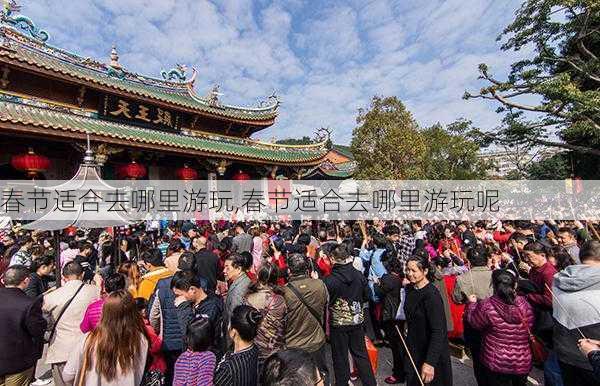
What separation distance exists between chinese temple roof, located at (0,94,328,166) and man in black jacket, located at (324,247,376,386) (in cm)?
741

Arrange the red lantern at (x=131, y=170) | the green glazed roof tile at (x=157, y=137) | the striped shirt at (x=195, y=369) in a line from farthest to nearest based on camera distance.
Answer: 1. the red lantern at (x=131, y=170)
2. the green glazed roof tile at (x=157, y=137)
3. the striped shirt at (x=195, y=369)

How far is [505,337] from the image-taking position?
2936 millimetres

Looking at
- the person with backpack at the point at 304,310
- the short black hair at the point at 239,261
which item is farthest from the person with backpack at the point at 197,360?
the short black hair at the point at 239,261

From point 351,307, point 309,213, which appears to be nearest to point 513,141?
point 309,213

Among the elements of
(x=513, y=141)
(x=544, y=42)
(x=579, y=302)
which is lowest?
(x=579, y=302)

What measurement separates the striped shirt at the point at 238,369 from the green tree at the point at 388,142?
18188 mm

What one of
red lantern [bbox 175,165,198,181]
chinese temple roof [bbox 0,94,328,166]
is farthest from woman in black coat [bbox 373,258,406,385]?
red lantern [bbox 175,165,198,181]

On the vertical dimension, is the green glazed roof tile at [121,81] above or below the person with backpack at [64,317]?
above

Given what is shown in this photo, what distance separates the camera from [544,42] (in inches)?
509

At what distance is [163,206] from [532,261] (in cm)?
1298

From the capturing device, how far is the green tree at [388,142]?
63.5 ft

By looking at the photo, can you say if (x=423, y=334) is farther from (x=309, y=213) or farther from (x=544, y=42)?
(x=544, y=42)

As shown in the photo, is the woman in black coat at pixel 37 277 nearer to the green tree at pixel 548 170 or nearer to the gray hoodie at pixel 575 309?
the gray hoodie at pixel 575 309

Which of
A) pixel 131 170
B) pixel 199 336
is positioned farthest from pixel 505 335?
pixel 131 170
